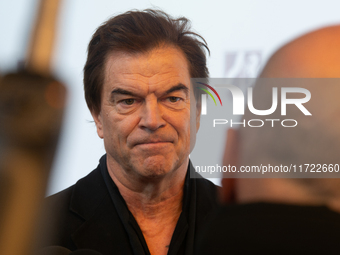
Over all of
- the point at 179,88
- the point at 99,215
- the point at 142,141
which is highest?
the point at 179,88

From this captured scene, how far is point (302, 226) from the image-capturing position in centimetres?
20

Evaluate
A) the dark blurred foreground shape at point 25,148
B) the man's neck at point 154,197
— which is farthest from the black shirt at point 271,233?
the man's neck at point 154,197

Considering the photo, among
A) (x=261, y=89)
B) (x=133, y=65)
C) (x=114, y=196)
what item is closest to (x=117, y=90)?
(x=133, y=65)

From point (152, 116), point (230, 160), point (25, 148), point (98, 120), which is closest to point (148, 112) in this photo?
point (152, 116)

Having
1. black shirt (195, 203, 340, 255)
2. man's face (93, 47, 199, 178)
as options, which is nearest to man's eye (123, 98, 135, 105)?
man's face (93, 47, 199, 178)

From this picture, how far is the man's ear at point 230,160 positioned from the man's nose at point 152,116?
33 centimetres

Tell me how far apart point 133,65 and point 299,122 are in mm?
455

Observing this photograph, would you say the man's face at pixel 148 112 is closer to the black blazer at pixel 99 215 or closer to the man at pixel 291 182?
the black blazer at pixel 99 215

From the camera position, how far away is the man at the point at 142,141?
2.06 ft

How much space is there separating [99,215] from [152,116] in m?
0.21

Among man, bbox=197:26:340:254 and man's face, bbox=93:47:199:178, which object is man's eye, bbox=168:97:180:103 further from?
man, bbox=197:26:340:254

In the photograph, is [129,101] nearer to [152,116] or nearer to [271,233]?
[152,116]

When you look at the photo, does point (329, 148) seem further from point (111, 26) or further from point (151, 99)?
point (111, 26)

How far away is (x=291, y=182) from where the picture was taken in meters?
0.25
